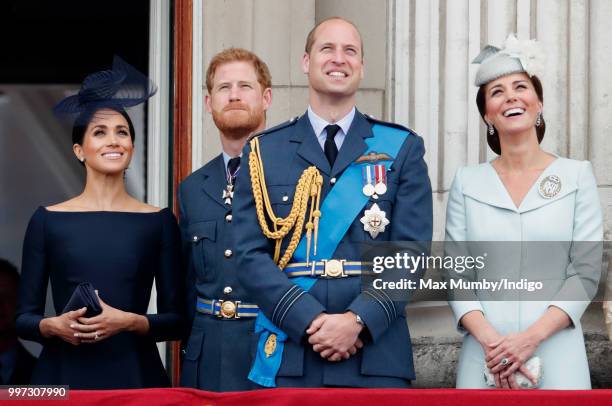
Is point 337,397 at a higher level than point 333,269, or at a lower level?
lower

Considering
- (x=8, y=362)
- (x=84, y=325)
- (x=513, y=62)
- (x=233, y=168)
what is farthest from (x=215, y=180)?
(x=8, y=362)

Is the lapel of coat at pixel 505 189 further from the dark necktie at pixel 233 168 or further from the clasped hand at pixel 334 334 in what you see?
the dark necktie at pixel 233 168

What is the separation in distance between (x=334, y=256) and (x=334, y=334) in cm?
28

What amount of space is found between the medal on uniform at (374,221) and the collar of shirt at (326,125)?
0.27 meters

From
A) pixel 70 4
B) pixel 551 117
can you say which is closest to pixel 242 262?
pixel 551 117

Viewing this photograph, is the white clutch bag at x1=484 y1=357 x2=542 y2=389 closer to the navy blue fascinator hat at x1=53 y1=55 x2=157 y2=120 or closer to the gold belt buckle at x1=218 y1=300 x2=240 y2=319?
the gold belt buckle at x1=218 y1=300 x2=240 y2=319

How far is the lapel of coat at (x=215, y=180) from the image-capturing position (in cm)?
493

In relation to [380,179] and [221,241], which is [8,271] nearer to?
[221,241]

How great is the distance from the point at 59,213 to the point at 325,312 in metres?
1.05

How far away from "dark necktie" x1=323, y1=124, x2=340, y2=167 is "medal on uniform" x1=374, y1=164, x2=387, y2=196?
6.0 inches

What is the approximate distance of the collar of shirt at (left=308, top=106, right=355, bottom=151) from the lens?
175 inches

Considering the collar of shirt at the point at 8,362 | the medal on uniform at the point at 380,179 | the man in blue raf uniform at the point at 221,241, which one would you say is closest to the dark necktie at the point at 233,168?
the man in blue raf uniform at the point at 221,241

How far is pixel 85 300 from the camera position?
4.45 m

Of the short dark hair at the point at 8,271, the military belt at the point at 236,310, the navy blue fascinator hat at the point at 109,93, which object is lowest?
the military belt at the point at 236,310
